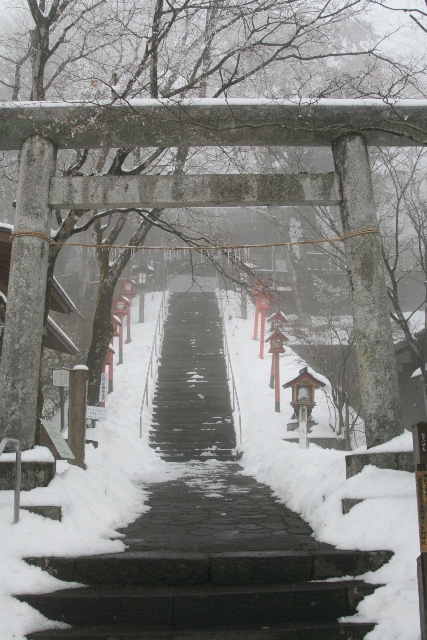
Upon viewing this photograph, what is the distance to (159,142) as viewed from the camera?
694 cm

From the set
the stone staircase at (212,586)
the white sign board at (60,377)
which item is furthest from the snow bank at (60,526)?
the white sign board at (60,377)

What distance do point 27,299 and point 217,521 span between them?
10.6ft

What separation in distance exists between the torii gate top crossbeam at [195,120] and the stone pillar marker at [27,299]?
288 millimetres

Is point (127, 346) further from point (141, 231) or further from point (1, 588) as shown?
point (1, 588)

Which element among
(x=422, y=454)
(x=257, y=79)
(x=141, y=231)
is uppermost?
(x=257, y=79)

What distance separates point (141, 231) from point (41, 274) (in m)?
7.41

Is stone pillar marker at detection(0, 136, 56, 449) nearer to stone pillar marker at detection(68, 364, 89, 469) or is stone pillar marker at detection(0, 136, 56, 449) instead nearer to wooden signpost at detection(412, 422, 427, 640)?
stone pillar marker at detection(68, 364, 89, 469)

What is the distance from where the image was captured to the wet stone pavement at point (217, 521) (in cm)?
535

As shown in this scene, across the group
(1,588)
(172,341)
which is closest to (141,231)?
(1,588)

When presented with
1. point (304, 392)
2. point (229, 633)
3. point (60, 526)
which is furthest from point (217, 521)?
point (304, 392)

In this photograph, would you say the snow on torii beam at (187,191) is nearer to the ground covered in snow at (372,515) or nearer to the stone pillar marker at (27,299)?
the stone pillar marker at (27,299)

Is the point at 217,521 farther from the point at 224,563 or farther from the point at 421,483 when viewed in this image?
the point at 421,483

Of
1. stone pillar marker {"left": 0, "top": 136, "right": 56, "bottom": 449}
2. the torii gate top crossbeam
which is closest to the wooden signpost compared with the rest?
stone pillar marker {"left": 0, "top": 136, "right": 56, "bottom": 449}

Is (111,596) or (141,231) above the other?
(141,231)
